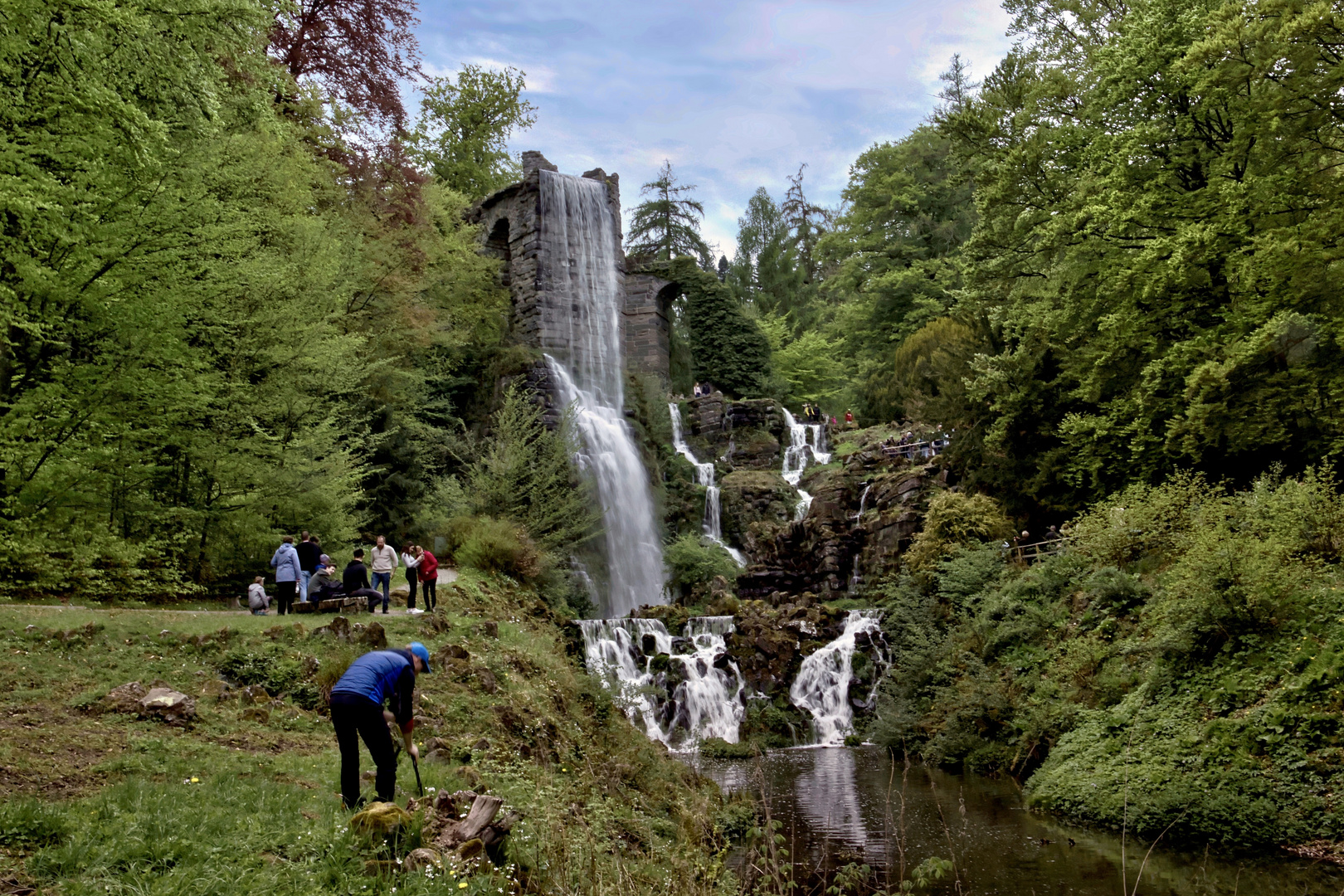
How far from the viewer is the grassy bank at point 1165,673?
9.92 meters

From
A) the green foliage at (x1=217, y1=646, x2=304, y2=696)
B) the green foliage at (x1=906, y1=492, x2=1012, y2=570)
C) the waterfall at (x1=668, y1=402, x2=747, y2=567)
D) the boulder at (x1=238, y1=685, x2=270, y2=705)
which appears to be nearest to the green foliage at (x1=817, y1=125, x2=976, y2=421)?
the waterfall at (x1=668, y1=402, x2=747, y2=567)

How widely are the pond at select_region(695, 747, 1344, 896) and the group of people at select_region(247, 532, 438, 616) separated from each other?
20.0ft

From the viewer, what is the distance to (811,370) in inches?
1779

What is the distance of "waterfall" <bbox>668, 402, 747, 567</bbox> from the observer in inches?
1204

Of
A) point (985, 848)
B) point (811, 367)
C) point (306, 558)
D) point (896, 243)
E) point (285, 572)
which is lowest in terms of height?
point (985, 848)

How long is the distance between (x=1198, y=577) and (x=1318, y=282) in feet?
18.7

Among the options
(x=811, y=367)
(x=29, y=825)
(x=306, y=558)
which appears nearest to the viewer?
(x=29, y=825)

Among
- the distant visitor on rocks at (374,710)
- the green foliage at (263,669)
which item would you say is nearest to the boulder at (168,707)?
the green foliage at (263,669)

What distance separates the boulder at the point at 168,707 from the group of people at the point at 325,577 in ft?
16.1

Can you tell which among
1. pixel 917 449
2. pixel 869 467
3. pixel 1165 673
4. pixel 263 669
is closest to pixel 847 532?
pixel 869 467

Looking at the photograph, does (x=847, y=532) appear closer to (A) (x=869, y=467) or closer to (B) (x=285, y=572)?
(A) (x=869, y=467)

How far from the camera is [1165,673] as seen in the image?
12242 millimetres

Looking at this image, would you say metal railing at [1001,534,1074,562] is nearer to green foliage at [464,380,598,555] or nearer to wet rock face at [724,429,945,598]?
wet rock face at [724,429,945,598]

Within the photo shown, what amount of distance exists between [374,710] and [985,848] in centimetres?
767
